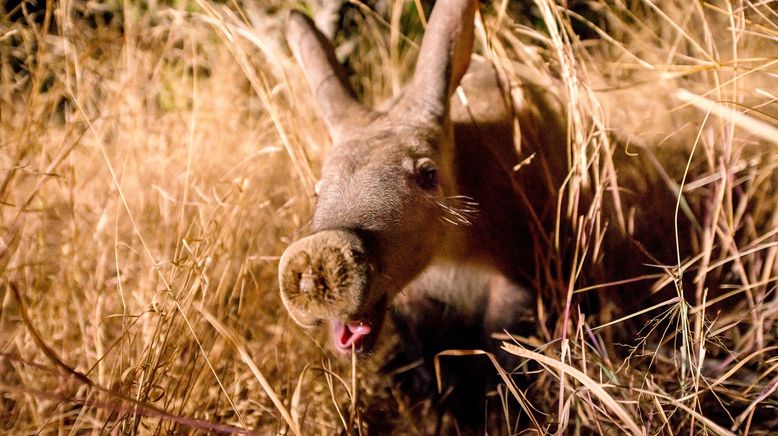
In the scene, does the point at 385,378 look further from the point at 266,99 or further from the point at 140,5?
the point at 140,5

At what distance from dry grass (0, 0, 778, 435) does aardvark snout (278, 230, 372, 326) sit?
10.0 inches

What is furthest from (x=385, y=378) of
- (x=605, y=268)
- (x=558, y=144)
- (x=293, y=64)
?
(x=293, y=64)

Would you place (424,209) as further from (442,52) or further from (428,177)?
(442,52)

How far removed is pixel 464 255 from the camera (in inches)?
98.0

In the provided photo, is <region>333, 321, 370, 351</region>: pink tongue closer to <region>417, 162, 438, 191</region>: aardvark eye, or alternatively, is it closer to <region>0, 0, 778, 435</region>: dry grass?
<region>0, 0, 778, 435</region>: dry grass

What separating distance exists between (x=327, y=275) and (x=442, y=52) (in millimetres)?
1103

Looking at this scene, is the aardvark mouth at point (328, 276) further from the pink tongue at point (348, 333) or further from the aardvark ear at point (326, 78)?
the aardvark ear at point (326, 78)

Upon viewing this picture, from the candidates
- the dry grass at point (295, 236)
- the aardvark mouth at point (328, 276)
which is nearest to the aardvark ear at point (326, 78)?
the dry grass at point (295, 236)

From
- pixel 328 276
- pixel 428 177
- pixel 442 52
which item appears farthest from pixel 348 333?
pixel 442 52

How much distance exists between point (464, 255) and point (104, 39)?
201cm

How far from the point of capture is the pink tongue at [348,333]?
1864mm

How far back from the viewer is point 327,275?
1572mm

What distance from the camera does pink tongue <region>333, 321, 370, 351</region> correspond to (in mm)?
1864

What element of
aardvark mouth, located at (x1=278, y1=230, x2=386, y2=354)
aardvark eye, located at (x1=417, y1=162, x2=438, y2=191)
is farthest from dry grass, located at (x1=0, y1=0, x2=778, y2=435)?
aardvark eye, located at (x1=417, y1=162, x2=438, y2=191)
